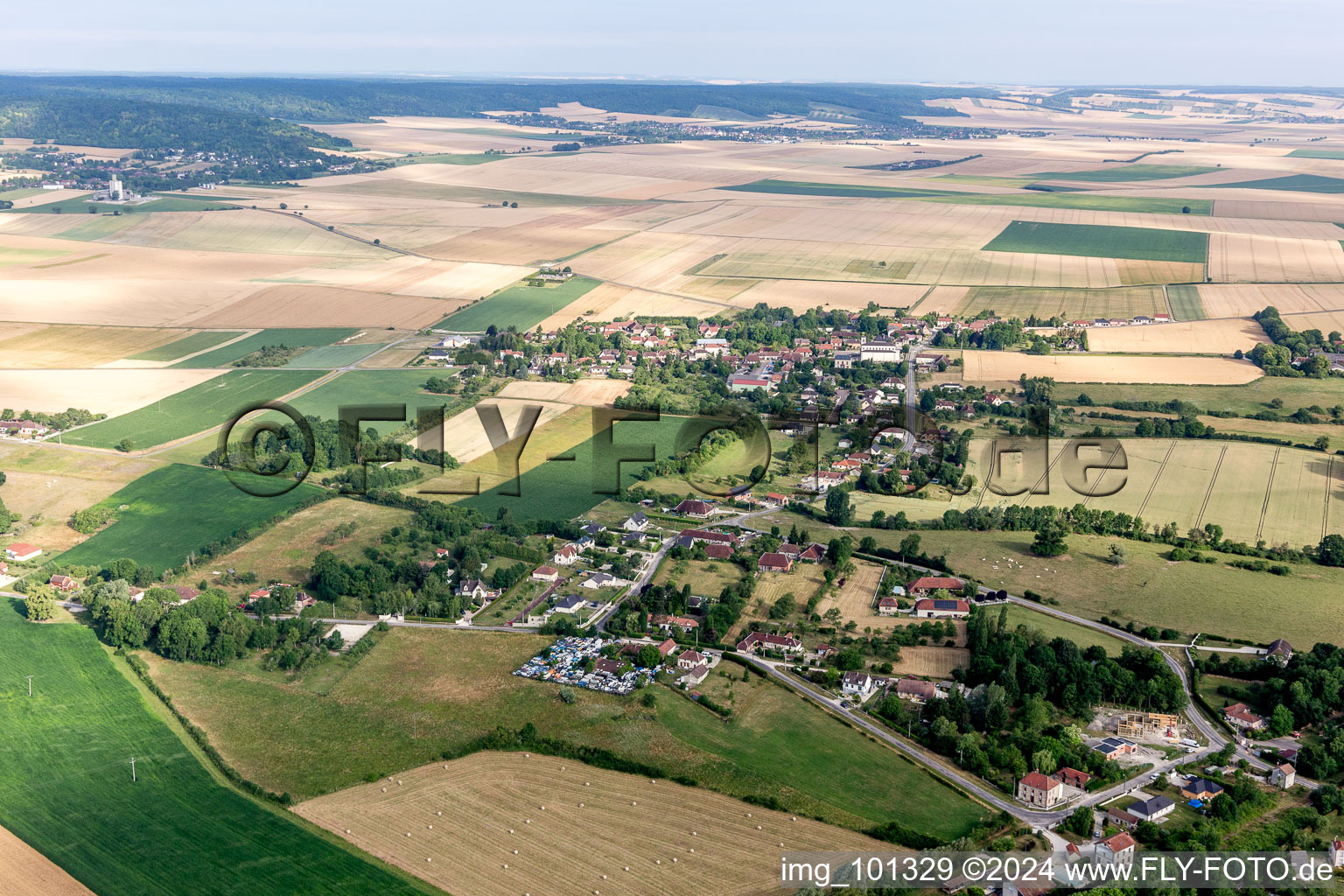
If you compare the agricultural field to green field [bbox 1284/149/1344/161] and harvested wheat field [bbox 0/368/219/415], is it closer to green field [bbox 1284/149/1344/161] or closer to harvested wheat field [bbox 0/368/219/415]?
harvested wheat field [bbox 0/368/219/415]

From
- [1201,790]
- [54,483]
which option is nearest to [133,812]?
[1201,790]

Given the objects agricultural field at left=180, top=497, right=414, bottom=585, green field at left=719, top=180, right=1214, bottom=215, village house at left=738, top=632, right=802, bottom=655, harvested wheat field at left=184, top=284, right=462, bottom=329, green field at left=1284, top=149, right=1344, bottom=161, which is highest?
green field at left=1284, top=149, right=1344, bottom=161

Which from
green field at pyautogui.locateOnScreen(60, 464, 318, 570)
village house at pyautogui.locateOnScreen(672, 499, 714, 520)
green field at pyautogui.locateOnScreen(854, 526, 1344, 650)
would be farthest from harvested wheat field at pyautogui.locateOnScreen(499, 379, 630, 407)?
green field at pyautogui.locateOnScreen(854, 526, 1344, 650)

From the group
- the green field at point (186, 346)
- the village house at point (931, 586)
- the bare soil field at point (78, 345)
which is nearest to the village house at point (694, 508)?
the village house at point (931, 586)

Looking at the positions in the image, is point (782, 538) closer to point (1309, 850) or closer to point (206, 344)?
point (1309, 850)

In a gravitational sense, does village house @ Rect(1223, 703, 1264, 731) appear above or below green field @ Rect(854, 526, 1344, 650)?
below

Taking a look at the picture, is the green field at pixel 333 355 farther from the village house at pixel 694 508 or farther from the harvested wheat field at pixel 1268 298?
the harvested wheat field at pixel 1268 298
